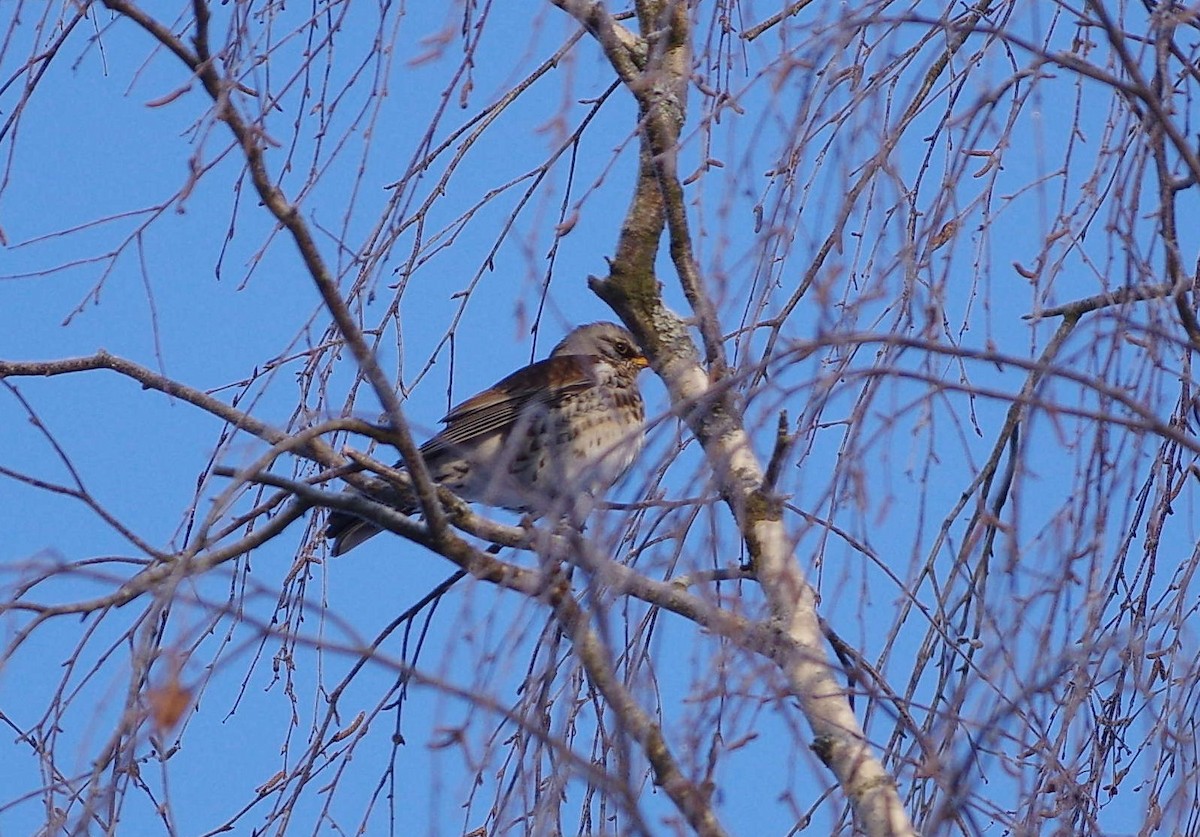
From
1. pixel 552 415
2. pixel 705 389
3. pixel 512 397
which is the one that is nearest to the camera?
pixel 705 389

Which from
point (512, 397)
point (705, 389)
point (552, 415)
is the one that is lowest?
point (705, 389)

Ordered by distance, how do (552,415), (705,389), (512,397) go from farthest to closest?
(512,397), (552,415), (705,389)

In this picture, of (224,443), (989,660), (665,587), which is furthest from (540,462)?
(989,660)

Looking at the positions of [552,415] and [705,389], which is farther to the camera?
[552,415]

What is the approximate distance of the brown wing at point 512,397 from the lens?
221 inches

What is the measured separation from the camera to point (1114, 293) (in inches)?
102

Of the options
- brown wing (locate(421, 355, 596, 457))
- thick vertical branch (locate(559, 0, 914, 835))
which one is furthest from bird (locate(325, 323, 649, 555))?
thick vertical branch (locate(559, 0, 914, 835))

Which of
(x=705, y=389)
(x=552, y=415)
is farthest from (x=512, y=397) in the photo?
(x=705, y=389)

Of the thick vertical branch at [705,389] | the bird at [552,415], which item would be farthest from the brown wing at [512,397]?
the thick vertical branch at [705,389]

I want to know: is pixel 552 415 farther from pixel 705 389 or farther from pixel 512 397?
pixel 705 389

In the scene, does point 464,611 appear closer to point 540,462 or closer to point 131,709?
point 131,709

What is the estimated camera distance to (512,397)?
5820 millimetres

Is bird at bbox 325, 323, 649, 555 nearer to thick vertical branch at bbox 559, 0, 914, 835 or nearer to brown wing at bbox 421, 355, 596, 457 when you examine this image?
brown wing at bbox 421, 355, 596, 457

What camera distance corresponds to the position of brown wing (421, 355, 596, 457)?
562 centimetres
